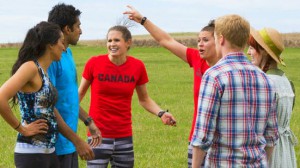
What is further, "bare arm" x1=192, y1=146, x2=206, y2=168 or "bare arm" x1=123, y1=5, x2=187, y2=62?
"bare arm" x1=123, y1=5, x2=187, y2=62

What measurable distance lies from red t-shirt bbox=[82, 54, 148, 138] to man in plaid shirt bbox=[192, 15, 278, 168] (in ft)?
8.04

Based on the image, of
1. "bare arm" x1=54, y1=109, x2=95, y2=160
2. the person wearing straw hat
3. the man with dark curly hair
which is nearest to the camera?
the person wearing straw hat

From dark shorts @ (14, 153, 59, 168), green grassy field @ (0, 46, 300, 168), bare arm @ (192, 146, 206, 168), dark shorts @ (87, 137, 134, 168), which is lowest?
green grassy field @ (0, 46, 300, 168)

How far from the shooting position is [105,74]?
21.2 feet

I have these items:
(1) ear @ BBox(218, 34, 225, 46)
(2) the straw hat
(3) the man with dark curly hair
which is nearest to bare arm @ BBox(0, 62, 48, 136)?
(3) the man with dark curly hair

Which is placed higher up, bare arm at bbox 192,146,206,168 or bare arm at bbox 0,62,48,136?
bare arm at bbox 0,62,48,136

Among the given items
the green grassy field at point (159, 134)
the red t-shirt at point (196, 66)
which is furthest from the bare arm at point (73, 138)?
the green grassy field at point (159, 134)

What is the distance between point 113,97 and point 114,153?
0.58 metres

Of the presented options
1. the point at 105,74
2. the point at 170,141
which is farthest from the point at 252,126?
the point at 170,141

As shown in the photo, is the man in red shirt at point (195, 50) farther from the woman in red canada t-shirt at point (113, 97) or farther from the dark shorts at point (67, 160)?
the dark shorts at point (67, 160)

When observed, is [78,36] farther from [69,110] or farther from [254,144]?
[254,144]

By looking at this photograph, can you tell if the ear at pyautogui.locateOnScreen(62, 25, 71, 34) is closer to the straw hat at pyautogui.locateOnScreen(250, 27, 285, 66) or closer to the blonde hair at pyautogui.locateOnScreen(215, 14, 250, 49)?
the straw hat at pyautogui.locateOnScreen(250, 27, 285, 66)

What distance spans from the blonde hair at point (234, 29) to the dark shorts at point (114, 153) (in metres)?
2.68

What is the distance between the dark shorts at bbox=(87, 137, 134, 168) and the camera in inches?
253
